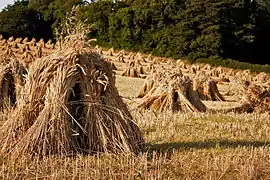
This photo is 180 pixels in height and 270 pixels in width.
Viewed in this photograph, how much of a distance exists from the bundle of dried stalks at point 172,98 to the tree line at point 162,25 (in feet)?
96.7

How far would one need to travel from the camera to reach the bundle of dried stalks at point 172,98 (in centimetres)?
1391

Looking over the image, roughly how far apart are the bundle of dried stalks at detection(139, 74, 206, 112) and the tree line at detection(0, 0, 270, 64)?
2948 centimetres

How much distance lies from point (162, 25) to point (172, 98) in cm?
3353

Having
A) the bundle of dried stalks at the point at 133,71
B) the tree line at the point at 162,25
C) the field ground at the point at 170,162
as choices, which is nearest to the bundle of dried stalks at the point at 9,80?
the field ground at the point at 170,162

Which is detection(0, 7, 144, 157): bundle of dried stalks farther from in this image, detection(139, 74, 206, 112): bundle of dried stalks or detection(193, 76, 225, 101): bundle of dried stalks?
detection(193, 76, 225, 101): bundle of dried stalks

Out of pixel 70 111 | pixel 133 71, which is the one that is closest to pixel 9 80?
pixel 70 111

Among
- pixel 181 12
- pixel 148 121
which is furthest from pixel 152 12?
pixel 148 121

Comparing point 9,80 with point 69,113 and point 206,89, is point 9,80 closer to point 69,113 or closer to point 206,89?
point 69,113

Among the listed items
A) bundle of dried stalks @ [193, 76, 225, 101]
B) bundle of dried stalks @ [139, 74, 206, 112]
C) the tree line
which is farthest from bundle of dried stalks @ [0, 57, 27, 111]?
the tree line

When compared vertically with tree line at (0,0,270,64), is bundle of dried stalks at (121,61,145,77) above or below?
below

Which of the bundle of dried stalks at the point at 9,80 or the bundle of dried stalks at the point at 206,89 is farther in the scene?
the bundle of dried stalks at the point at 206,89

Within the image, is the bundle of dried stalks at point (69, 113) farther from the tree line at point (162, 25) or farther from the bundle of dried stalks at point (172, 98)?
the tree line at point (162, 25)

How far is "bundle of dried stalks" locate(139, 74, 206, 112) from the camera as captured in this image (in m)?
13.9

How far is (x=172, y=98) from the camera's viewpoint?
45.9ft
